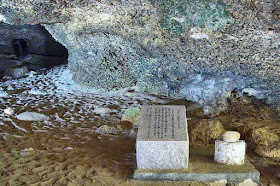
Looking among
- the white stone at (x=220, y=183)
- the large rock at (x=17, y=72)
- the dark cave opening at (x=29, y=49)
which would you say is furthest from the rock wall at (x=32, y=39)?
the white stone at (x=220, y=183)

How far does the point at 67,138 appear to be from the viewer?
4848mm

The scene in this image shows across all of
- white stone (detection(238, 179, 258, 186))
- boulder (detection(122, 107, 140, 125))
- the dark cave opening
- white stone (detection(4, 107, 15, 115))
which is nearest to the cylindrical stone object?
white stone (detection(238, 179, 258, 186))

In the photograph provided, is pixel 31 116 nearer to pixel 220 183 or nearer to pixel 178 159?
pixel 178 159

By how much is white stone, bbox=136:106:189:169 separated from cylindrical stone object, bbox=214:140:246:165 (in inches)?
19.8

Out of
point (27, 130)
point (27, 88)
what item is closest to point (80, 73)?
point (27, 88)

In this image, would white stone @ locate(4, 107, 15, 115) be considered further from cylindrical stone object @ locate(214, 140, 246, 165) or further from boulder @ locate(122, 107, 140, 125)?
cylindrical stone object @ locate(214, 140, 246, 165)

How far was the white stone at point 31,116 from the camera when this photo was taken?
5.71m

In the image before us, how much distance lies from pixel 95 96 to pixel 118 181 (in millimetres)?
4123

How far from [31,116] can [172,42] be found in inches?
A: 137

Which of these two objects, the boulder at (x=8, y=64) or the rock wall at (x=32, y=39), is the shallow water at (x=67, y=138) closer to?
the boulder at (x=8, y=64)

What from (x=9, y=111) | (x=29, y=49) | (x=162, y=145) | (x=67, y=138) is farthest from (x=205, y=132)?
(x=29, y=49)

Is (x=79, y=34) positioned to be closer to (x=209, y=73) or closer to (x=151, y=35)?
(x=151, y=35)

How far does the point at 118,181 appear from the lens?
3.38 metres

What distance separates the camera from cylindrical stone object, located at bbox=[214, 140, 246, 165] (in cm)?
349
